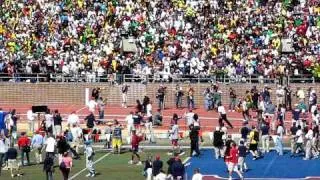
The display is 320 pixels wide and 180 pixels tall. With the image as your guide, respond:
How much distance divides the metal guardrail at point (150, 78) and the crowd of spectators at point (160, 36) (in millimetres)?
246

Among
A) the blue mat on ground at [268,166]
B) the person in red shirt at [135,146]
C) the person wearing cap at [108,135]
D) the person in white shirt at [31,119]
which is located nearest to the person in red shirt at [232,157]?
the blue mat on ground at [268,166]

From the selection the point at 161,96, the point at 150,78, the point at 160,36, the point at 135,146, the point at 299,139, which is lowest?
the point at 135,146

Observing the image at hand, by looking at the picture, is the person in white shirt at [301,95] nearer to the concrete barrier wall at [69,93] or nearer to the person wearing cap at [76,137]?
the concrete barrier wall at [69,93]

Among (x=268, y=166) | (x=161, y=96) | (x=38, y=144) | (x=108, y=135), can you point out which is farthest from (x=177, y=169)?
(x=161, y=96)

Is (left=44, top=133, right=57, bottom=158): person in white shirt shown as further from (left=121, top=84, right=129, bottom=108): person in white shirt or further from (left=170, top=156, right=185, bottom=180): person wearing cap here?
(left=121, top=84, right=129, bottom=108): person in white shirt

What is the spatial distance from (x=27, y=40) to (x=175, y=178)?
22.8 metres

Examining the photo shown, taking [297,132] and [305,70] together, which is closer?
[297,132]

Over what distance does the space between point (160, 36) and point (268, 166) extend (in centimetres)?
1674

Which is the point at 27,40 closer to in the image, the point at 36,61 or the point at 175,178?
the point at 36,61

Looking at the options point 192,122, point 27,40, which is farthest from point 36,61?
point 192,122

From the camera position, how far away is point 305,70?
49.3 metres

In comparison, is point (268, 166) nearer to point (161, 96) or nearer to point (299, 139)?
point (299, 139)

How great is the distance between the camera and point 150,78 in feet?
164

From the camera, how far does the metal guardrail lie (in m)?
49.1
